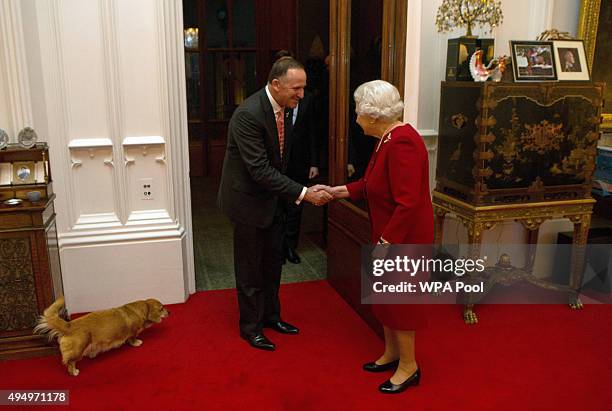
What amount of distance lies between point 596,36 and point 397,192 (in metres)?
2.68

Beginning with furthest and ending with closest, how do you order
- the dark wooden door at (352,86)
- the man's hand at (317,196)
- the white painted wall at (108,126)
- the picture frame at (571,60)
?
the picture frame at (571,60), the white painted wall at (108,126), the dark wooden door at (352,86), the man's hand at (317,196)

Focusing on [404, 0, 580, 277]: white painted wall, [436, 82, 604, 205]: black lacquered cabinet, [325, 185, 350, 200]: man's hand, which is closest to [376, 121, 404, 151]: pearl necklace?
[325, 185, 350, 200]: man's hand

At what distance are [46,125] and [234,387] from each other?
204 cm

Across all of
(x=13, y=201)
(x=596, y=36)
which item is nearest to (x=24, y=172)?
A: (x=13, y=201)

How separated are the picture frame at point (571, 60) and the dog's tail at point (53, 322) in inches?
137

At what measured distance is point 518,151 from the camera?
3.78 m

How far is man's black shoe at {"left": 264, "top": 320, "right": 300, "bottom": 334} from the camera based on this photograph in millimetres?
3678

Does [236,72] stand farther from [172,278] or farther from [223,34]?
[172,278]

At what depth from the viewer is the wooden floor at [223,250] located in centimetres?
468

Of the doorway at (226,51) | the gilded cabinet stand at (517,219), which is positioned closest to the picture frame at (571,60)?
the gilded cabinet stand at (517,219)

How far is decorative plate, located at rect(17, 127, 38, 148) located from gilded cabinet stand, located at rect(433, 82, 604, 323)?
2.66m

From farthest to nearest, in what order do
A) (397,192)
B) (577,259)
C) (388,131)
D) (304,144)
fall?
(304,144) → (577,259) → (388,131) → (397,192)

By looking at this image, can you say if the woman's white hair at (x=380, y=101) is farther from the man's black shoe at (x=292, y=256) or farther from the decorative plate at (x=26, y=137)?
the man's black shoe at (x=292, y=256)

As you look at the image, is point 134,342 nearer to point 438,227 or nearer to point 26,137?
point 26,137
